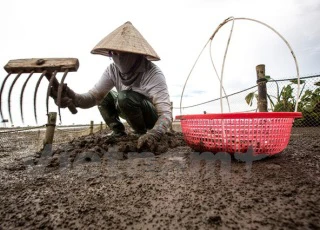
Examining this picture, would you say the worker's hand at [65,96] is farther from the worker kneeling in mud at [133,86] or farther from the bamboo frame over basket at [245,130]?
the bamboo frame over basket at [245,130]

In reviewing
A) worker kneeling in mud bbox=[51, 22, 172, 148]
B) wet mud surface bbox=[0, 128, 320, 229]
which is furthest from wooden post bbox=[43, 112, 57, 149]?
wet mud surface bbox=[0, 128, 320, 229]

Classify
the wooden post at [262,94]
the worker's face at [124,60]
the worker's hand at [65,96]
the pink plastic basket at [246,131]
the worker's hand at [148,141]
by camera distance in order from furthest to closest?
the wooden post at [262,94] < the worker's face at [124,60] < the worker's hand at [65,96] < the worker's hand at [148,141] < the pink plastic basket at [246,131]

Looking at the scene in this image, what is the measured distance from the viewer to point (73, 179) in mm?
1602

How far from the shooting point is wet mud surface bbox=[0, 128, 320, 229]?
0.98 meters

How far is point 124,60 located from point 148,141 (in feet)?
3.10

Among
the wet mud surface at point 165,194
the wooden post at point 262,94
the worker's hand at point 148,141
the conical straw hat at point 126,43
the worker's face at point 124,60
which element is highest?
the conical straw hat at point 126,43

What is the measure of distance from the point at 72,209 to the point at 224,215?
2.42 ft

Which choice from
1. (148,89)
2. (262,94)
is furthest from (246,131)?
(262,94)

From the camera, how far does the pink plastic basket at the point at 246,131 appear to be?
5.57ft

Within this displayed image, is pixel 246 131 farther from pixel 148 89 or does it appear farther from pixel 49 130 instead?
pixel 49 130

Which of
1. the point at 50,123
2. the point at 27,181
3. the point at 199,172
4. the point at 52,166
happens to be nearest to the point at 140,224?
the point at 199,172

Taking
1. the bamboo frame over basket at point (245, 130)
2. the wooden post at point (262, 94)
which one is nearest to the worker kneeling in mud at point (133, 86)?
the bamboo frame over basket at point (245, 130)

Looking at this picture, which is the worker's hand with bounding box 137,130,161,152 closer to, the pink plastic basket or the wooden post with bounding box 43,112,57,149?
the pink plastic basket

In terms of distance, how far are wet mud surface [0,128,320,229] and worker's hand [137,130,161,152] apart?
0.82 feet
